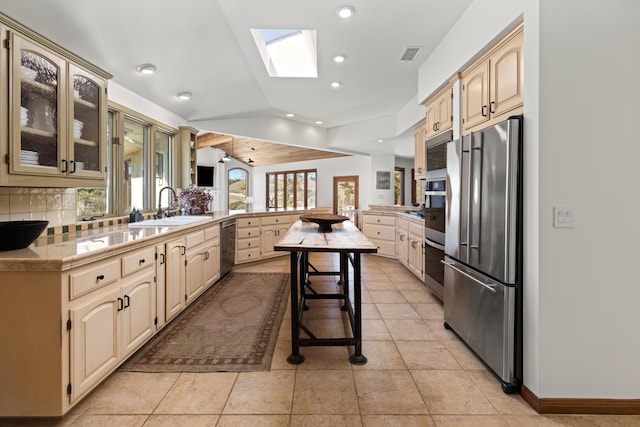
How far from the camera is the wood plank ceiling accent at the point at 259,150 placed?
310 inches

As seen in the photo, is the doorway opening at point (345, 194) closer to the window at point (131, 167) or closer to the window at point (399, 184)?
the window at point (399, 184)

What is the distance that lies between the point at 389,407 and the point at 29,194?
8.98ft

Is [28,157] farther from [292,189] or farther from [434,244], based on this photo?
[292,189]

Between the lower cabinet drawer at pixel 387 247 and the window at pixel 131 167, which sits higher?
the window at pixel 131 167

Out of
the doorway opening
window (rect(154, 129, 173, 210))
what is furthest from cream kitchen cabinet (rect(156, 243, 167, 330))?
the doorway opening

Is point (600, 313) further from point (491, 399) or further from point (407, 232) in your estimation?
point (407, 232)

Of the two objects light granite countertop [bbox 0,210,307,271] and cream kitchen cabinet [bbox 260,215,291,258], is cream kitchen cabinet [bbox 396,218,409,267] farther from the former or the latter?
light granite countertop [bbox 0,210,307,271]

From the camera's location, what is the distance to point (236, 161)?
12258mm

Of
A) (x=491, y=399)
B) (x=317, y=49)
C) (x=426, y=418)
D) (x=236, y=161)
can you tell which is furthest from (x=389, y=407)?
(x=236, y=161)

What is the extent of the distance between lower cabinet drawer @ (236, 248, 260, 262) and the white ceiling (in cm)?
222

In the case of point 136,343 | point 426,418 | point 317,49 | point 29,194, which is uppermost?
→ point 317,49

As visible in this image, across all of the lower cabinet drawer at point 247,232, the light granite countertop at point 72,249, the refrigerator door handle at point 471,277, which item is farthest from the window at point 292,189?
the refrigerator door handle at point 471,277

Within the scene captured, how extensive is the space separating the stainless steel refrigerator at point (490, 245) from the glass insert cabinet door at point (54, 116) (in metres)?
2.78

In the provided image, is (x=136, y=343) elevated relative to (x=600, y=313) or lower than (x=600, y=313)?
lower
